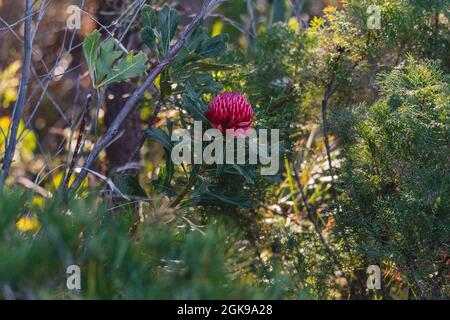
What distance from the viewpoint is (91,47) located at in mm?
1463

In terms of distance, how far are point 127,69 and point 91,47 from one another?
0.29 feet

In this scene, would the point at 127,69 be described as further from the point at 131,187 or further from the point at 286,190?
the point at 286,190

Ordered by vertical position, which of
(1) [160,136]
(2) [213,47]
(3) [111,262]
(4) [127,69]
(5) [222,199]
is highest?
(2) [213,47]

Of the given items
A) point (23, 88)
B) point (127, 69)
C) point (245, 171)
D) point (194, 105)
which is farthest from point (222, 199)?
point (23, 88)

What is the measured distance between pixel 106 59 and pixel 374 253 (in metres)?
0.68

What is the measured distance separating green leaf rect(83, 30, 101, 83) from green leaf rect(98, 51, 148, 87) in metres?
0.04

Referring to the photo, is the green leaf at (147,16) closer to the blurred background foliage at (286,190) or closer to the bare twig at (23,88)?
the blurred background foliage at (286,190)

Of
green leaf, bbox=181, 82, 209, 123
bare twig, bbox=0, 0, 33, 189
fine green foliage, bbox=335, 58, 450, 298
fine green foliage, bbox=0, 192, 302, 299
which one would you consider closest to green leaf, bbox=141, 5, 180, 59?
green leaf, bbox=181, 82, 209, 123

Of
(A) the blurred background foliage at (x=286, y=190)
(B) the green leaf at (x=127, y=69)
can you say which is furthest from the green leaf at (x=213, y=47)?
(B) the green leaf at (x=127, y=69)

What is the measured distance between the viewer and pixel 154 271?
1061 millimetres

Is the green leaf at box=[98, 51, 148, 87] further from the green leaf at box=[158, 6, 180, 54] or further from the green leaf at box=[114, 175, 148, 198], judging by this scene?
the green leaf at box=[114, 175, 148, 198]

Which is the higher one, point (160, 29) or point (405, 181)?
point (160, 29)
